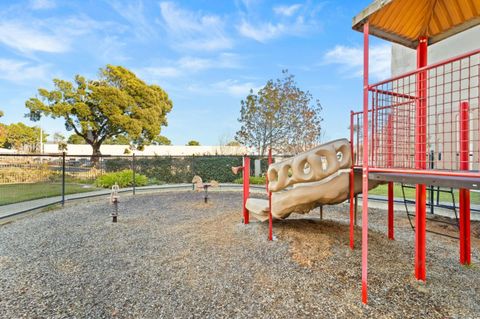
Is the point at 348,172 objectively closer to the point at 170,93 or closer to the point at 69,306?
the point at 69,306

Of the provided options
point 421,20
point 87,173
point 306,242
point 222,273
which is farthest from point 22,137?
point 421,20

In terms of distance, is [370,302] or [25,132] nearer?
[370,302]

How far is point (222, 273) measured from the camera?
2.57 meters

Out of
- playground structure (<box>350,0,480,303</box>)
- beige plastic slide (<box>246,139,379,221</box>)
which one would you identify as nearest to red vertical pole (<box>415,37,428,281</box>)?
playground structure (<box>350,0,480,303</box>)

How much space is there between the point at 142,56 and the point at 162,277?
12.3 m

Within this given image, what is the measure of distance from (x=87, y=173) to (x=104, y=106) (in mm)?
6376

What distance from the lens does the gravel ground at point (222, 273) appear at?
2.00 m

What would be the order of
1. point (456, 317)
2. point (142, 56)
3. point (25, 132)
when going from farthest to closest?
1. point (25, 132)
2. point (142, 56)
3. point (456, 317)

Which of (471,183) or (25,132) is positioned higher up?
(25,132)

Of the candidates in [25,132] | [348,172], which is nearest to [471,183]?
[348,172]

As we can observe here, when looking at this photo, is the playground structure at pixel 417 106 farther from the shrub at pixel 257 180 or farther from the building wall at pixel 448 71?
the shrub at pixel 257 180

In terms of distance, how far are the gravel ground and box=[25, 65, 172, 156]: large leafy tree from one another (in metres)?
12.0

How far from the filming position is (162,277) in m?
2.52

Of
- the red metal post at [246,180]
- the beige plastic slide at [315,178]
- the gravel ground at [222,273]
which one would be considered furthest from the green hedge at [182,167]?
the beige plastic slide at [315,178]
